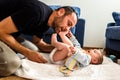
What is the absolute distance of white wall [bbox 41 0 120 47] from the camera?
4078 millimetres

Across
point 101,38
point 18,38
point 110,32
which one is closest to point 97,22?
point 101,38

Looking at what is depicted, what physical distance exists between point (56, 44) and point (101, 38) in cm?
260

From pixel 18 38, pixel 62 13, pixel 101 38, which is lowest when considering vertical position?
pixel 101 38

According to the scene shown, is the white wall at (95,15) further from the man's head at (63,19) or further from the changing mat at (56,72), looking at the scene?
the changing mat at (56,72)

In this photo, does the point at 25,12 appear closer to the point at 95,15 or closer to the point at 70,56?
the point at 70,56

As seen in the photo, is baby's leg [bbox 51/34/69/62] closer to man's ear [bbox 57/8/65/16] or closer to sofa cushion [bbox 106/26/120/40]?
man's ear [bbox 57/8/65/16]

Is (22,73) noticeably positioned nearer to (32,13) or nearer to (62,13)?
(32,13)

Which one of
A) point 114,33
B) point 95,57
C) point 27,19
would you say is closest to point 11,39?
point 27,19

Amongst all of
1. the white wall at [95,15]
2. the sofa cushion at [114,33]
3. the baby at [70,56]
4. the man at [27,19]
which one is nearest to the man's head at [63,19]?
the man at [27,19]

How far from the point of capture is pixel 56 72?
1.46 meters

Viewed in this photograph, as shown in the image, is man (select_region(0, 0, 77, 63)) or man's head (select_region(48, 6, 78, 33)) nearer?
man (select_region(0, 0, 77, 63))

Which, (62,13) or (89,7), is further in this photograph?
(89,7)

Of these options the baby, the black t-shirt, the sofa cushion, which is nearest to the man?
the black t-shirt

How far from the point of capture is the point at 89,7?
4094 mm
